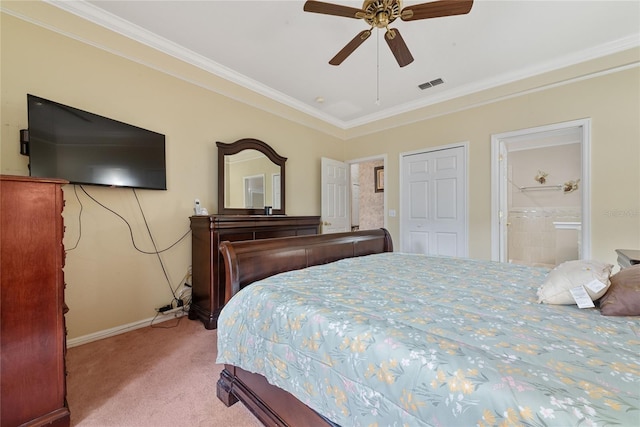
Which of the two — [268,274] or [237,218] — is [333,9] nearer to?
[268,274]

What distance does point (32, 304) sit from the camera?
121cm

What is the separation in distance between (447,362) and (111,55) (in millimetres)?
3400

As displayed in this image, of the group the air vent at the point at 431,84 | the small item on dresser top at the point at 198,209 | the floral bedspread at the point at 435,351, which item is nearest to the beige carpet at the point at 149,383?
the floral bedspread at the point at 435,351

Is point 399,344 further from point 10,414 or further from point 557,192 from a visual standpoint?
point 557,192

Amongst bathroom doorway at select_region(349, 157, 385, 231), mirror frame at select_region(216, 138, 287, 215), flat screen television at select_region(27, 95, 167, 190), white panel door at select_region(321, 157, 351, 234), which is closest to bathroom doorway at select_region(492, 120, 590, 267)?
bathroom doorway at select_region(349, 157, 385, 231)

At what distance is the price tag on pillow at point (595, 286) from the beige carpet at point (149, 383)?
5.51 feet

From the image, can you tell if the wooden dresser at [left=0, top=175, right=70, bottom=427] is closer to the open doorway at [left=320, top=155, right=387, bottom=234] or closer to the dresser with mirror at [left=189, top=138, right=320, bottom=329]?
the dresser with mirror at [left=189, top=138, right=320, bottom=329]

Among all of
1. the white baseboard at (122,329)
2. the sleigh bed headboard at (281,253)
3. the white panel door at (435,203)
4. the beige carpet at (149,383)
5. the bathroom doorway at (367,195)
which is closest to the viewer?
the beige carpet at (149,383)

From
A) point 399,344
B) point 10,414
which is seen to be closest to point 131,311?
point 10,414

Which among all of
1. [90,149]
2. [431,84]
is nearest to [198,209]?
[90,149]

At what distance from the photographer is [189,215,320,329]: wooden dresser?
2.57 metres

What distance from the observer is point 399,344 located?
793 millimetres

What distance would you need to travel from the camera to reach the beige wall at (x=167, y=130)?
208 centimetres

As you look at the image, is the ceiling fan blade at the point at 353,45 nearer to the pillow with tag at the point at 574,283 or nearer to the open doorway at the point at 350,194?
the pillow with tag at the point at 574,283
